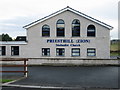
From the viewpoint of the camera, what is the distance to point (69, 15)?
23.9 metres

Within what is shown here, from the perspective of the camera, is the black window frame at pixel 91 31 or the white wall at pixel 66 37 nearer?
the white wall at pixel 66 37

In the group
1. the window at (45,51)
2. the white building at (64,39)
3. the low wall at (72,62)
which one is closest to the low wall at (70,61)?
the low wall at (72,62)

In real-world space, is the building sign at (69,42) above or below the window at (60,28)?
below

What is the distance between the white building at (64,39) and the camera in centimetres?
2345

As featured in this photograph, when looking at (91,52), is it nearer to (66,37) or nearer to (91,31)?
(91,31)

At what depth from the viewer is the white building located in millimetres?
23453

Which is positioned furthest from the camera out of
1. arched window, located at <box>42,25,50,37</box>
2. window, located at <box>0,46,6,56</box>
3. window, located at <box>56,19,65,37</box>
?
window, located at <box>0,46,6,56</box>

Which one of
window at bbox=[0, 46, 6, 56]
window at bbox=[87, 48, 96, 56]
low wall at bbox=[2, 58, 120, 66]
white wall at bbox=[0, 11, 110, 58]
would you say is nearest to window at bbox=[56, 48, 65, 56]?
white wall at bbox=[0, 11, 110, 58]

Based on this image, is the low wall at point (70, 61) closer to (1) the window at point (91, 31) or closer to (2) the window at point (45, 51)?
(2) the window at point (45, 51)

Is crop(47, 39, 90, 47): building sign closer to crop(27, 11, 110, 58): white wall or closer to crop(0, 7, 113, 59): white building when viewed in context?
crop(0, 7, 113, 59): white building

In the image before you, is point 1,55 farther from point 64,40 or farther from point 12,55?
point 64,40

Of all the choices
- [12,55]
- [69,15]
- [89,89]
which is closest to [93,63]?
[69,15]

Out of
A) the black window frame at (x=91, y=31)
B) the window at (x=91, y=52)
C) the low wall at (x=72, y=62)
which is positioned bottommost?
the low wall at (x=72, y=62)

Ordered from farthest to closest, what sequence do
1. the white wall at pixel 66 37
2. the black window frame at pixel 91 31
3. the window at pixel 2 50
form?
the window at pixel 2 50
the black window frame at pixel 91 31
the white wall at pixel 66 37
